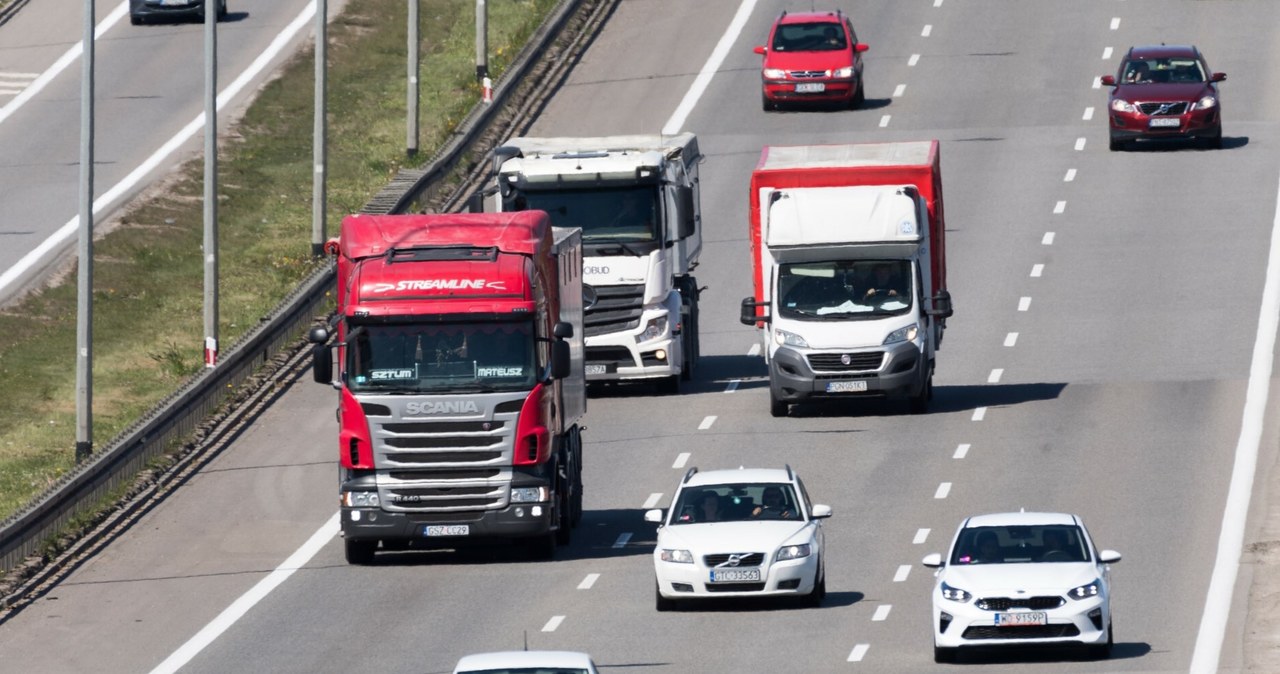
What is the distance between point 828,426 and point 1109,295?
33.2 ft

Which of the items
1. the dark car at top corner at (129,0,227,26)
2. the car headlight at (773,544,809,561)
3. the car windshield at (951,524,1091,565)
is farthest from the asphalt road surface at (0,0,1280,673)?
the dark car at top corner at (129,0,227,26)

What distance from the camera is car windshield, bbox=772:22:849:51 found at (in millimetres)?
60281

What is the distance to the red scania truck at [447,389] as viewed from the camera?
29984mm

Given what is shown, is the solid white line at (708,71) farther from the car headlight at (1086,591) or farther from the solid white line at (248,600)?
the car headlight at (1086,591)

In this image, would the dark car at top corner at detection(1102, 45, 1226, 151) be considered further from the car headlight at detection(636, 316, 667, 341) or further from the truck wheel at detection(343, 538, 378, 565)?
the truck wheel at detection(343, 538, 378, 565)

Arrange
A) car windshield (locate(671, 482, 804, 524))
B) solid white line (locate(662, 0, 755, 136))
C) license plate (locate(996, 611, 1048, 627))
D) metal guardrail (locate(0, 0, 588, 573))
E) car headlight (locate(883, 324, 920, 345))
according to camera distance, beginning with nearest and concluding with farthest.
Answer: license plate (locate(996, 611, 1048, 627)) < car windshield (locate(671, 482, 804, 524)) < metal guardrail (locate(0, 0, 588, 573)) < car headlight (locate(883, 324, 920, 345)) < solid white line (locate(662, 0, 755, 136))

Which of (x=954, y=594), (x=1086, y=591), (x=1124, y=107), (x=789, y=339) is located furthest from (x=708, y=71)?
(x=1086, y=591)

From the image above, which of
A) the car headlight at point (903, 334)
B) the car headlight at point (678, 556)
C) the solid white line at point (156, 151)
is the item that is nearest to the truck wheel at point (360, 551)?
the car headlight at point (678, 556)

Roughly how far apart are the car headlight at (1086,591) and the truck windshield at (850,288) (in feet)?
47.8

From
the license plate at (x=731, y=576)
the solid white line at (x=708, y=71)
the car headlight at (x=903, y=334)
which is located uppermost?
the solid white line at (x=708, y=71)

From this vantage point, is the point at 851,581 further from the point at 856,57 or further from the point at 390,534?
the point at 856,57

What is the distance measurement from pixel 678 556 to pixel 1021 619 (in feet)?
14.4

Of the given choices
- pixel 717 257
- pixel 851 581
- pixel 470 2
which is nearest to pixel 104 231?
pixel 717 257

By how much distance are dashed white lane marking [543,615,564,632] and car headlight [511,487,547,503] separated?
264 cm
